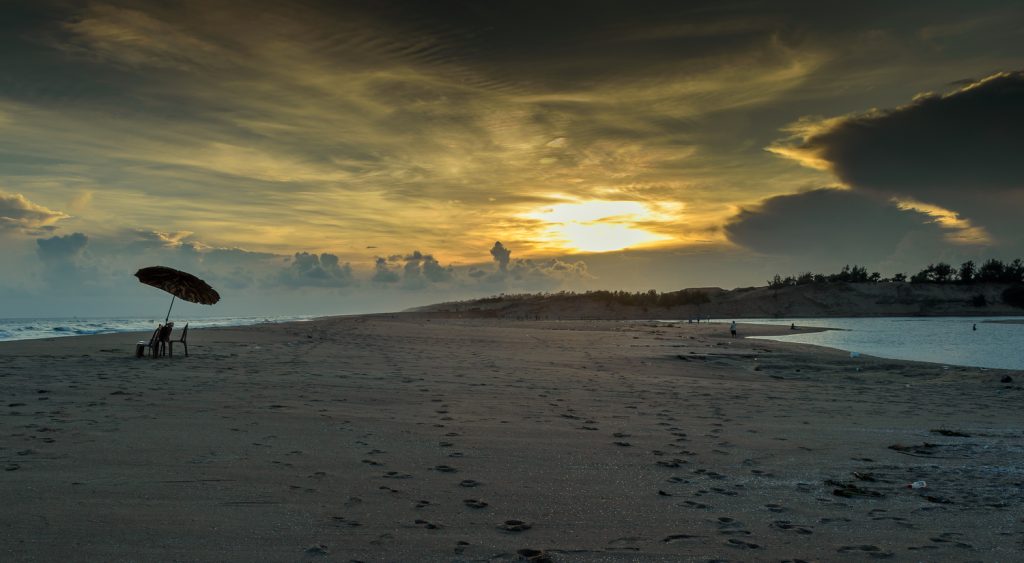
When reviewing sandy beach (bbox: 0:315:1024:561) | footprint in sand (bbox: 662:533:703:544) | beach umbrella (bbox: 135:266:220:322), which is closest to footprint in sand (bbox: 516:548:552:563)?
sandy beach (bbox: 0:315:1024:561)

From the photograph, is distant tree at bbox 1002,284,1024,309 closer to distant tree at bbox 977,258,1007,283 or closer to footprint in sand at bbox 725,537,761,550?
distant tree at bbox 977,258,1007,283

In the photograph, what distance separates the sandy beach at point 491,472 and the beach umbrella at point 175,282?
21.6 feet

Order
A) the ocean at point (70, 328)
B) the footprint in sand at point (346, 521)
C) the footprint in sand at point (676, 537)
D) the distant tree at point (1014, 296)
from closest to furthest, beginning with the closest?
the footprint in sand at point (676, 537) < the footprint in sand at point (346, 521) < the ocean at point (70, 328) < the distant tree at point (1014, 296)

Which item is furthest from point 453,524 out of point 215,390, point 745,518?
point 215,390

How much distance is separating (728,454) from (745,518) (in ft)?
7.91

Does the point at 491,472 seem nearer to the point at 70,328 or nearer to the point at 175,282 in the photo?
the point at 175,282

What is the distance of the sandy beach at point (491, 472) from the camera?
180 inches

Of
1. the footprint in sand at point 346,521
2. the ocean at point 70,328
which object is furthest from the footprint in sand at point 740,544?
the ocean at point 70,328

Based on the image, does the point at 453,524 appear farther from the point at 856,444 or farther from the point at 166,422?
the point at 856,444

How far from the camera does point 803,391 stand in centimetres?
1437

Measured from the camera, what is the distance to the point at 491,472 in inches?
255

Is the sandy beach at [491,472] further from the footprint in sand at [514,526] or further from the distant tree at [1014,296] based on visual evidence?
the distant tree at [1014,296]

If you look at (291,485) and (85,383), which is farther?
(85,383)

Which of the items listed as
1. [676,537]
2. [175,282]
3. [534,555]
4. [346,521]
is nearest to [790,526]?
[676,537]
